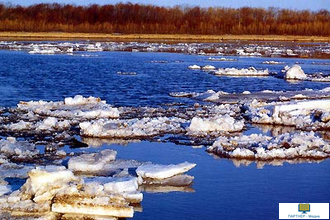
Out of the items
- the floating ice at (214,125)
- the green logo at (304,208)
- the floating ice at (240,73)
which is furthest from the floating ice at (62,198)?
the floating ice at (240,73)

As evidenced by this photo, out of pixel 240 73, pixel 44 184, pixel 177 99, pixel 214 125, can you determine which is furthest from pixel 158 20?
pixel 44 184

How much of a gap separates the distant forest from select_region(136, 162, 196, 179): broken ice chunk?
1846 inches

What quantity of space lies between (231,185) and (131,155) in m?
1.85

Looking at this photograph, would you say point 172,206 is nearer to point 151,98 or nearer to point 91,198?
point 91,198

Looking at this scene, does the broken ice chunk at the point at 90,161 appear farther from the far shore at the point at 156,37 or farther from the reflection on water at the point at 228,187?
the far shore at the point at 156,37

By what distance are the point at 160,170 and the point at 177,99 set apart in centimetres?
736

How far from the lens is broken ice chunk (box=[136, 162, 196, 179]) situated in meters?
7.08

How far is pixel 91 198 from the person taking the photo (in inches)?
225

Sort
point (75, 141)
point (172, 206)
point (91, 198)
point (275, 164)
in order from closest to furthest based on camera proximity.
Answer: point (91, 198), point (172, 206), point (275, 164), point (75, 141)

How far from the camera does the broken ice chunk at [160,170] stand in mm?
7078

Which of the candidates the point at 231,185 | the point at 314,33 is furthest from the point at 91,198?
the point at 314,33

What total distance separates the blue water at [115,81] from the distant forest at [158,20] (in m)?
29.0

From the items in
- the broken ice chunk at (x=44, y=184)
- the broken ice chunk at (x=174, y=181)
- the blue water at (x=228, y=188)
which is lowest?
the blue water at (x=228, y=188)

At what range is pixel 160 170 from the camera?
282 inches
